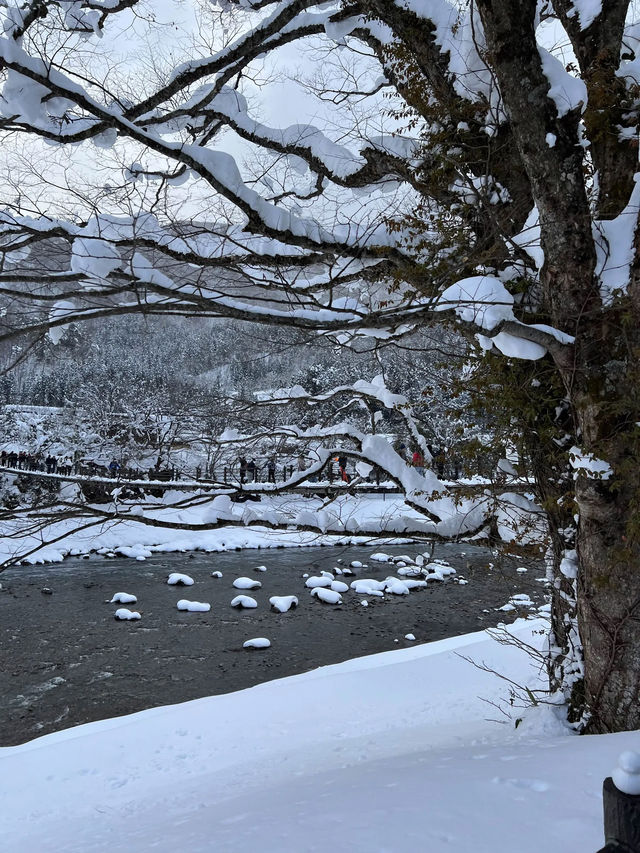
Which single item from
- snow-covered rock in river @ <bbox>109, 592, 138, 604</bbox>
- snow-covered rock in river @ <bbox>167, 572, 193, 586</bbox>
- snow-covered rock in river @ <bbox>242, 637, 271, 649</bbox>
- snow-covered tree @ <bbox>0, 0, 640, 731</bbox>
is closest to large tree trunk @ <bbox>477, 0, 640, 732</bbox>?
snow-covered tree @ <bbox>0, 0, 640, 731</bbox>

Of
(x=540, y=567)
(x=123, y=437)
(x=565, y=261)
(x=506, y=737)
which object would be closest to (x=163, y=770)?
(x=506, y=737)

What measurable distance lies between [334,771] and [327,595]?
9.97 m

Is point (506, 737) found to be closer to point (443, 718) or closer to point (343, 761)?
point (343, 761)

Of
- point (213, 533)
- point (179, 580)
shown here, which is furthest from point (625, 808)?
point (213, 533)

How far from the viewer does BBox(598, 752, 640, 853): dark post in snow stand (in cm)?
104

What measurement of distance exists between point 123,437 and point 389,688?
14.3 metres

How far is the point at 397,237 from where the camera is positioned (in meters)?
4.80

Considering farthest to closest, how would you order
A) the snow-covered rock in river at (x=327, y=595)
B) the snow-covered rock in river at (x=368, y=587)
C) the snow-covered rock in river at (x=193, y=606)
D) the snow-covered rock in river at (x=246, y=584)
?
1. the snow-covered rock in river at (x=246, y=584)
2. the snow-covered rock in river at (x=368, y=587)
3. the snow-covered rock in river at (x=327, y=595)
4. the snow-covered rock in river at (x=193, y=606)

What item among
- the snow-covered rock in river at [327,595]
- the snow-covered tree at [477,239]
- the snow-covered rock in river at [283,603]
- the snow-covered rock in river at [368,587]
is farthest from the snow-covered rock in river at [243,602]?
the snow-covered tree at [477,239]

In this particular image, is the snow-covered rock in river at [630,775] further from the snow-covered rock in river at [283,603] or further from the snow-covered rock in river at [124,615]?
the snow-covered rock in river at [124,615]

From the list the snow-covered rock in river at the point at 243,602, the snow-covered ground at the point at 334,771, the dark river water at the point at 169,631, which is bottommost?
the dark river water at the point at 169,631

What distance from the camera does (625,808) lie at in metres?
1.05

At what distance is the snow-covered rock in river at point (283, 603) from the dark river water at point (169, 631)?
7.3 inches

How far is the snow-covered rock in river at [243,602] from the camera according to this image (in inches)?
527
